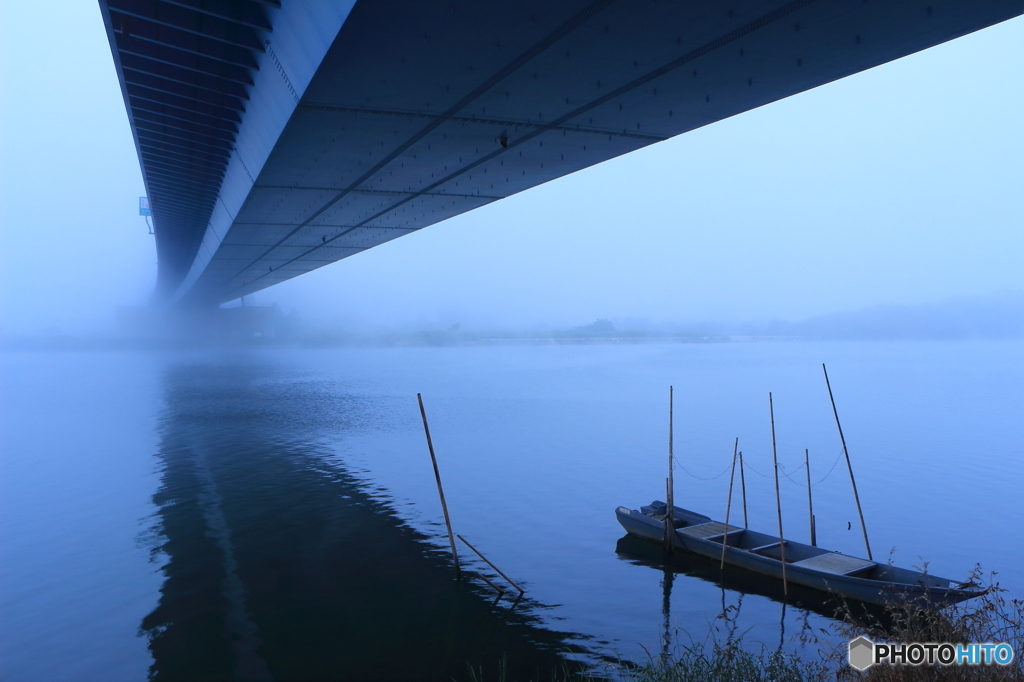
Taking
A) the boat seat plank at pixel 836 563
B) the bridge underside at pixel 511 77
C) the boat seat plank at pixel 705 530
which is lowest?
the boat seat plank at pixel 836 563

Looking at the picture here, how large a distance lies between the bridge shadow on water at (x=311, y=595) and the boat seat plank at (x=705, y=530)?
578 centimetres

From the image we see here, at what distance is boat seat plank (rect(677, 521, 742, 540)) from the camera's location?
18259 mm

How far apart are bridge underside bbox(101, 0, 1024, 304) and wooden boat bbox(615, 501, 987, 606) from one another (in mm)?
9407

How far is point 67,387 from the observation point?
72750mm

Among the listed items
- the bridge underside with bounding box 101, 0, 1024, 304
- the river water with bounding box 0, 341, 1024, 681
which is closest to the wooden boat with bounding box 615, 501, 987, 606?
the river water with bounding box 0, 341, 1024, 681

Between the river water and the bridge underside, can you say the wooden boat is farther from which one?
the bridge underside

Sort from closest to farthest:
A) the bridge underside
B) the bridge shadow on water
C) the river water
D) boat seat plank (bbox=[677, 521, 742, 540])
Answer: the bridge underside < the bridge shadow on water < the river water < boat seat plank (bbox=[677, 521, 742, 540])

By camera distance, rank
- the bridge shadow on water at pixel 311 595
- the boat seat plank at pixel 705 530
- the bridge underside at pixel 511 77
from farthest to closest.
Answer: the boat seat plank at pixel 705 530 → the bridge shadow on water at pixel 311 595 → the bridge underside at pixel 511 77

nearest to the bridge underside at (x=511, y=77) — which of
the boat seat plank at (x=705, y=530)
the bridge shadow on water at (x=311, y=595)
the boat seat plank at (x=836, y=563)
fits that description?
the bridge shadow on water at (x=311, y=595)

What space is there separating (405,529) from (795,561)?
1061cm

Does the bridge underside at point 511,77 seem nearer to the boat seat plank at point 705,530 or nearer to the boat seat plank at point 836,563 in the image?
the boat seat plank at point 705,530

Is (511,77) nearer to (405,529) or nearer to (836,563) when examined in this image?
(836,563)

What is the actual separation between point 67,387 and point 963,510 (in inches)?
3121

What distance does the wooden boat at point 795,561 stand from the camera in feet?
47.0
